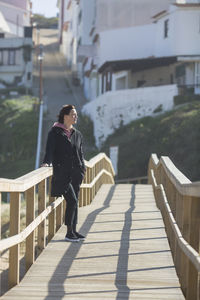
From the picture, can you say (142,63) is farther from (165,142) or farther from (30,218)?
(30,218)

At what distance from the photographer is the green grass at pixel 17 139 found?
39.0 meters

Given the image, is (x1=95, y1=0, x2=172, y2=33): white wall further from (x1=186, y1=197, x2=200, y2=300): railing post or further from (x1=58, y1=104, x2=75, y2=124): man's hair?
(x1=186, y1=197, x2=200, y2=300): railing post

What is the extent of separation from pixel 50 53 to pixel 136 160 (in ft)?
212

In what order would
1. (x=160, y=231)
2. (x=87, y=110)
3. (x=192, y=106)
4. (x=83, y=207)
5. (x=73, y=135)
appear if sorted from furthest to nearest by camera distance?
(x=87, y=110) < (x=192, y=106) < (x=83, y=207) < (x=160, y=231) < (x=73, y=135)

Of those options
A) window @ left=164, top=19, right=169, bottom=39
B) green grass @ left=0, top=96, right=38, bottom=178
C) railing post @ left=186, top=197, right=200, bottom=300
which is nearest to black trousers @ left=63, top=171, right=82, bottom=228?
railing post @ left=186, top=197, right=200, bottom=300

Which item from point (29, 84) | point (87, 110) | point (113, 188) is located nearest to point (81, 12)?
point (29, 84)

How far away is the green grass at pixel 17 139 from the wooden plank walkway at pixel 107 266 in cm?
2743

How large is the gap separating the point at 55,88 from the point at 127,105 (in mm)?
25990

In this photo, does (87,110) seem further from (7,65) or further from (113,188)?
(113,188)

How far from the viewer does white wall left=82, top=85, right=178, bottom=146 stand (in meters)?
37.2

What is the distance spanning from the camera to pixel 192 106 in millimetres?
34938

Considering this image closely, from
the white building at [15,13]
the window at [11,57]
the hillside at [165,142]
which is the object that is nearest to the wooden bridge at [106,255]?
the hillside at [165,142]

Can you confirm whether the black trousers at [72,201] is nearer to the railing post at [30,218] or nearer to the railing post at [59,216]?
the railing post at [59,216]

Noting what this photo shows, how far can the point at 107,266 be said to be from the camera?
7.18 meters
